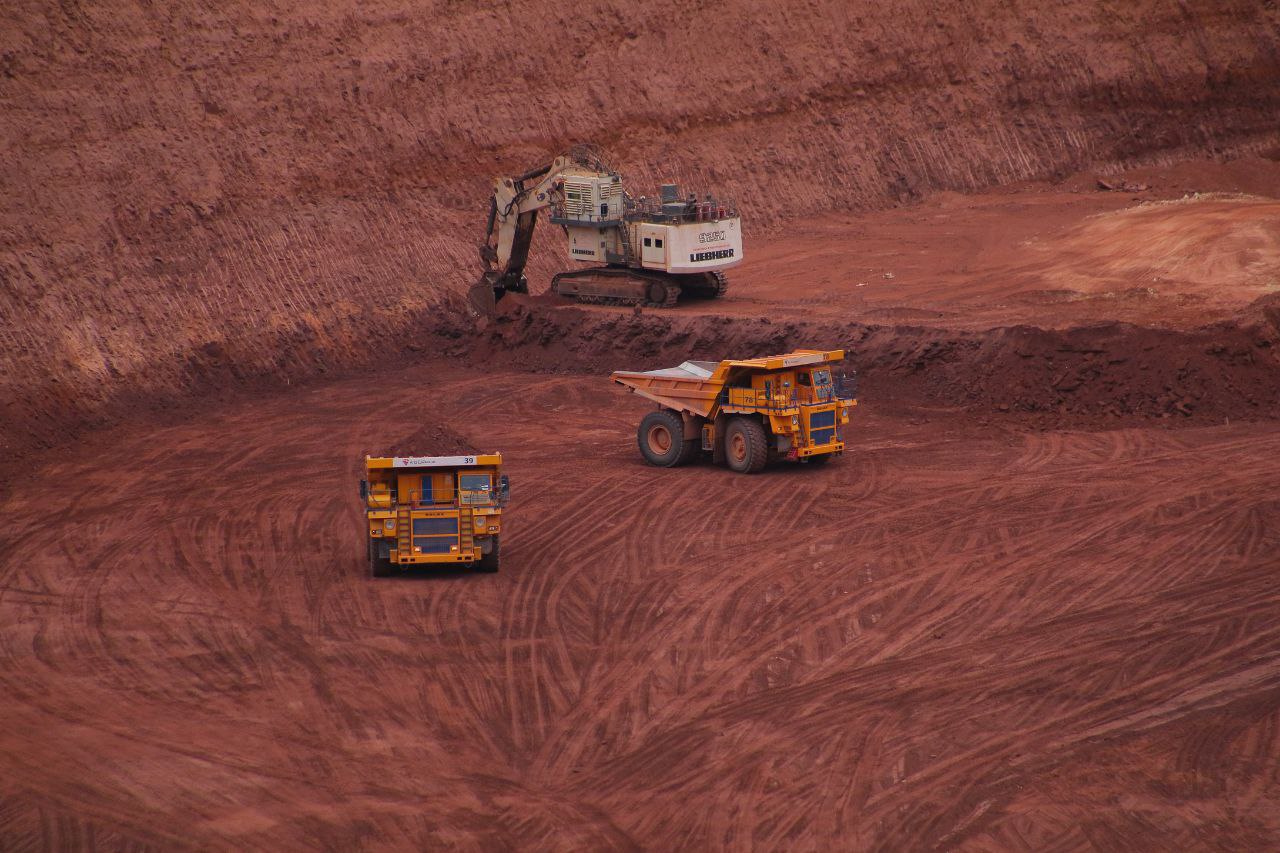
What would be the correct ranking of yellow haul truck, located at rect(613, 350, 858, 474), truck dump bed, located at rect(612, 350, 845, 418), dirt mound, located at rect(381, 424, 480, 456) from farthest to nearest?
1. yellow haul truck, located at rect(613, 350, 858, 474)
2. truck dump bed, located at rect(612, 350, 845, 418)
3. dirt mound, located at rect(381, 424, 480, 456)

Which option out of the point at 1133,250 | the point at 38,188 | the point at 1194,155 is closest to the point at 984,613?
the point at 1133,250

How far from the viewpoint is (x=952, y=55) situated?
1690 inches

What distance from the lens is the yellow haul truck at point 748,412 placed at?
23.3 metres

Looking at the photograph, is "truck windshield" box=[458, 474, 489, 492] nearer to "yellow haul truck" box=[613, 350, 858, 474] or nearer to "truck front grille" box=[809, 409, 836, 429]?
"yellow haul truck" box=[613, 350, 858, 474]

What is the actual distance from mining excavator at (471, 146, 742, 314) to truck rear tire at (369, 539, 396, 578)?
13099 mm

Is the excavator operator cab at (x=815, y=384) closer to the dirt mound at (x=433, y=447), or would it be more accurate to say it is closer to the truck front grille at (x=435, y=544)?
the dirt mound at (x=433, y=447)

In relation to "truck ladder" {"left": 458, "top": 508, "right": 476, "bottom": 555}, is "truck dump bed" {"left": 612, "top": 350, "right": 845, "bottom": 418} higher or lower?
higher

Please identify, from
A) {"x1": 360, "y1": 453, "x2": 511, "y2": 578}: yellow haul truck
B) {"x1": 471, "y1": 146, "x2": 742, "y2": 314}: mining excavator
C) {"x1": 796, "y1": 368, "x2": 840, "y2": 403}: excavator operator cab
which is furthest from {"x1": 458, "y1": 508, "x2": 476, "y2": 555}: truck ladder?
{"x1": 471, "y1": 146, "x2": 742, "y2": 314}: mining excavator

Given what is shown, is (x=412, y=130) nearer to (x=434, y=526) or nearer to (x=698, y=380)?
(x=698, y=380)

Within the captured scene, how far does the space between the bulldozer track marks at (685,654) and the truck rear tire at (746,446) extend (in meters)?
A: 0.27

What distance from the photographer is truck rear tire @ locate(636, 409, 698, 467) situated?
2422 centimetres

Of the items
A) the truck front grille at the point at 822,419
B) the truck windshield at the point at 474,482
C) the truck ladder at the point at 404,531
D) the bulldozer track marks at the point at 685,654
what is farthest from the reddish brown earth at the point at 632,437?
the truck windshield at the point at 474,482

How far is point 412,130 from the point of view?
36.2 m

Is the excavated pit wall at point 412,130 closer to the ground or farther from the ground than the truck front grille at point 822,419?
farther from the ground
